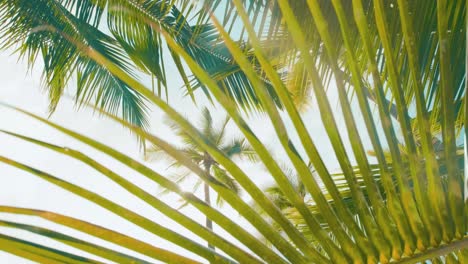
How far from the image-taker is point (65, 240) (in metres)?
0.46

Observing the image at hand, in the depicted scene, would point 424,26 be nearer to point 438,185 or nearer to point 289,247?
point 438,185

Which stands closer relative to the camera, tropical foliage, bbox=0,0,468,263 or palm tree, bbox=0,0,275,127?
tropical foliage, bbox=0,0,468,263

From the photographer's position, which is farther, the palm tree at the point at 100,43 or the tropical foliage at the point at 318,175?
the palm tree at the point at 100,43

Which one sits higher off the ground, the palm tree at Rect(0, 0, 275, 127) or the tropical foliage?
the palm tree at Rect(0, 0, 275, 127)

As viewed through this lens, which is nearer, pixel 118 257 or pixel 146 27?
pixel 118 257

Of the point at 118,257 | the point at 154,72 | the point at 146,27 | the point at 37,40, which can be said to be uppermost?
the point at 37,40

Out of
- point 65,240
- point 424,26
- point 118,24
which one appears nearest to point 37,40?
point 118,24

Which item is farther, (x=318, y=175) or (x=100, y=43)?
(x=100, y=43)

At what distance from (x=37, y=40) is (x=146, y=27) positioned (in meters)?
1.40

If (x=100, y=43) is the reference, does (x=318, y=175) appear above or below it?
below

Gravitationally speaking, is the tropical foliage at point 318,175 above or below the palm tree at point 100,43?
below

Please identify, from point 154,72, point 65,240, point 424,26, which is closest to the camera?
point 65,240

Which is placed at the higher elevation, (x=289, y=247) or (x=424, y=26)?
(x=424, y=26)

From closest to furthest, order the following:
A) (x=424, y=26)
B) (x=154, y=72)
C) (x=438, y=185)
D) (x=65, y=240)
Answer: (x=65, y=240), (x=438, y=185), (x=424, y=26), (x=154, y=72)
